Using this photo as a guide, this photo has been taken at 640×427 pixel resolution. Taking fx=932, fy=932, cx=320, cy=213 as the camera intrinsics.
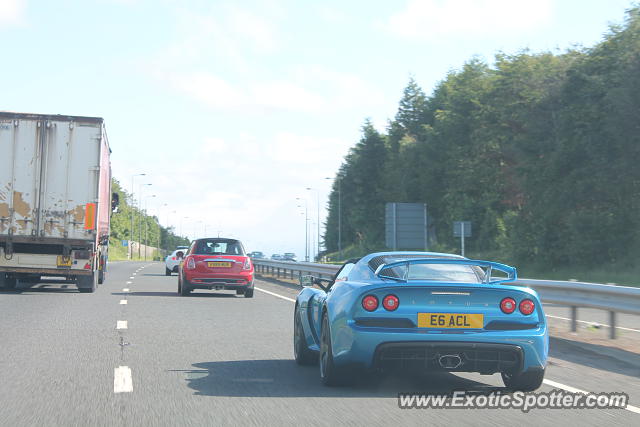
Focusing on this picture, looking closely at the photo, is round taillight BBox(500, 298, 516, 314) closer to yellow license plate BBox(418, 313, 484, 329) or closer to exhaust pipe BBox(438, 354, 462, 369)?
yellow license plate BBox(418, 313, 484, 329)

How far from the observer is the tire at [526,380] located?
7590 mm

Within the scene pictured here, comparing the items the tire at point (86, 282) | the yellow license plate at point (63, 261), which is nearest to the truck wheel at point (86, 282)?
the tire at point (86, 282)

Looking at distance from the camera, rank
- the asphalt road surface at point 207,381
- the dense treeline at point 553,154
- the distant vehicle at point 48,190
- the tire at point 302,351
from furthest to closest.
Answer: the dense treeline at point 553,154
the distant vehicle at point 48,190
the tire at point 302,351
the asphalt road surface at point 207,381

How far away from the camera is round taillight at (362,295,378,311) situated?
7504 millimetres

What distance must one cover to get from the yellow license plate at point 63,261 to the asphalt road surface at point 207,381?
6656mm

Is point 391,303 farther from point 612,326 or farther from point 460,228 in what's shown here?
point 460,228

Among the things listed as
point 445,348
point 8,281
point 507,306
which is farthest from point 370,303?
point 8,281

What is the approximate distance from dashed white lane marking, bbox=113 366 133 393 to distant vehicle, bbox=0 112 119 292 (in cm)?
1277

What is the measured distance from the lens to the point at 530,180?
153ft

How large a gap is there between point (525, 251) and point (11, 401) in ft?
146

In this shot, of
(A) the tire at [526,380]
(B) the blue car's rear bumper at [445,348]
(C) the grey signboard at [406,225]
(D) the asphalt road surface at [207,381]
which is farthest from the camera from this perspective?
(C) the grey signboard at [406,225]

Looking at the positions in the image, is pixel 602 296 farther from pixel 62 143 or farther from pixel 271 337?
pixel 62 143

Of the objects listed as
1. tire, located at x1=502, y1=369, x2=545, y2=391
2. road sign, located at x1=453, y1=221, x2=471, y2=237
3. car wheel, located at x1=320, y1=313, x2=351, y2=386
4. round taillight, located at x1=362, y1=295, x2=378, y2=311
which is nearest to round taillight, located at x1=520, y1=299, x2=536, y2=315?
tire, located at x1=502, y1=369, x2=545, y2=391

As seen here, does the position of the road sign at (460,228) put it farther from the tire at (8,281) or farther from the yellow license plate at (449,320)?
the yellow license plate at (449,320)
